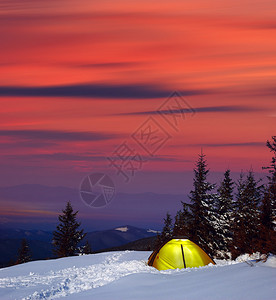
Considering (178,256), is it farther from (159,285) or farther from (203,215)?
(203,215)

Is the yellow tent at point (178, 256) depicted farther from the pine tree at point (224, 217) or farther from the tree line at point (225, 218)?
the pine tree at point (224, 217)

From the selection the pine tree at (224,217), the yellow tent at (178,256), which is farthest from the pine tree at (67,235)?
the yellow tent at (178,256)

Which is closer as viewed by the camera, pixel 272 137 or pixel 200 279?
pixel 200 279

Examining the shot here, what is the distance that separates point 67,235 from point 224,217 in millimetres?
21736

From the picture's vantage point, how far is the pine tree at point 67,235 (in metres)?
54.8

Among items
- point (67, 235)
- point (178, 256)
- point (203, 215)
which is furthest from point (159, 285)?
point (67, 235)

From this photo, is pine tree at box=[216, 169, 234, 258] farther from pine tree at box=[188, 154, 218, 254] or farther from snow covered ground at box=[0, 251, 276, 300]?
snow covered ground at box=[0, 251, 276, 300]

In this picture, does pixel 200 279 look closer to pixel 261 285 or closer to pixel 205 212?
pixel 261 285

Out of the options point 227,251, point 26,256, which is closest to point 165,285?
point 227,251

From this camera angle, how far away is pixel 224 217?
44188mm

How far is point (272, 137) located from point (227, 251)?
1854cm

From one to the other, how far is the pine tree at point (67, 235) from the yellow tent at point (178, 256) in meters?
37.4

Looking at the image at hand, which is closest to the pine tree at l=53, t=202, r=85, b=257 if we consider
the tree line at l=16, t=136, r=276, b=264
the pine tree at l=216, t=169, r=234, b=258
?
the tree line at l=16, t=136, r=276, b=264

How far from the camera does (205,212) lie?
36.9 meters
